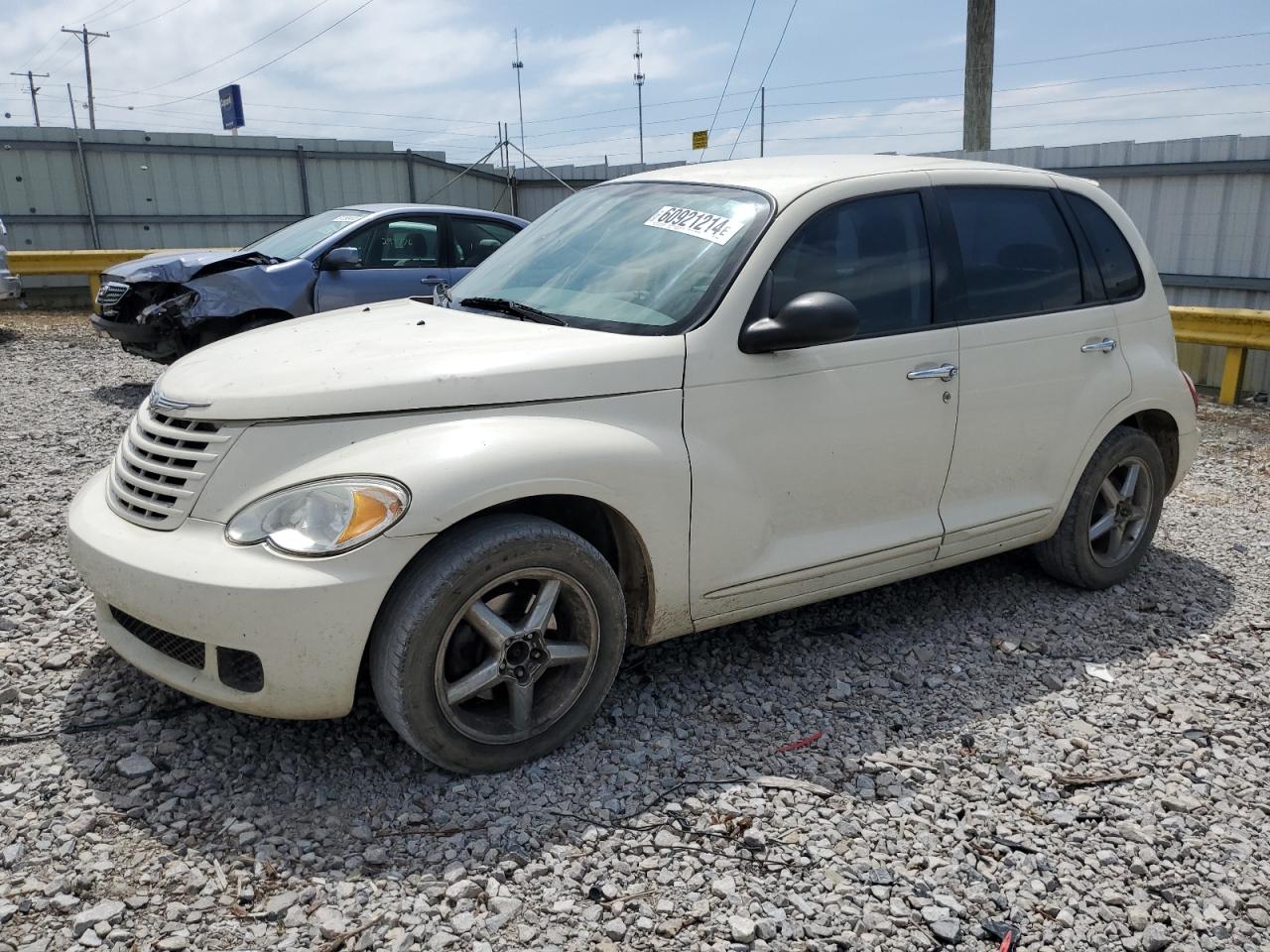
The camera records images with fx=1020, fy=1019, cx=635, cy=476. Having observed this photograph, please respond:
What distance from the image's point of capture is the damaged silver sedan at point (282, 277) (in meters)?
8.05

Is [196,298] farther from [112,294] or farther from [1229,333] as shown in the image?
[1229,333]

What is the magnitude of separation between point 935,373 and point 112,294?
7248 mm

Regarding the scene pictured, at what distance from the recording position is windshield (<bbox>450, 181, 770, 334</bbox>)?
340 cm

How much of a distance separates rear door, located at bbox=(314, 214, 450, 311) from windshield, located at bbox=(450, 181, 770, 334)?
14.8ft

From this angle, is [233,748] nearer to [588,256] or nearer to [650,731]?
[650,731]

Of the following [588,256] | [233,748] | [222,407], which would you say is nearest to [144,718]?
[233,748]

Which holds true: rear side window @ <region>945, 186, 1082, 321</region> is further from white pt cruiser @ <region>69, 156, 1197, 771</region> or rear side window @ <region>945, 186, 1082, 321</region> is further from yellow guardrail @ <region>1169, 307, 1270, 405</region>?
yellow guardrail @ <region>1169, 307, 1270, 405</region>

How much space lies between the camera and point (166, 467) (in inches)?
117

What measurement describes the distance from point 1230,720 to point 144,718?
12.2ft

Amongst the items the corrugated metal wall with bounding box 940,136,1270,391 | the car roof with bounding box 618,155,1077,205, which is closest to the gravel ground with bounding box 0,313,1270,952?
the car roof with bounding box 618,155,1077,205

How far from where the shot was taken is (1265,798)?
3.14 meters

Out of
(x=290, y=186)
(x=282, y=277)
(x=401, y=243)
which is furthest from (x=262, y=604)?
(x=290, y=186)

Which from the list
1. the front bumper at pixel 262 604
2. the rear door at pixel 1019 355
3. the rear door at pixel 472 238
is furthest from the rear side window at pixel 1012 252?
the rear door at pixel 472 238

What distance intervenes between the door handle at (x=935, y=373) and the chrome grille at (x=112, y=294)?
7.00 metres
